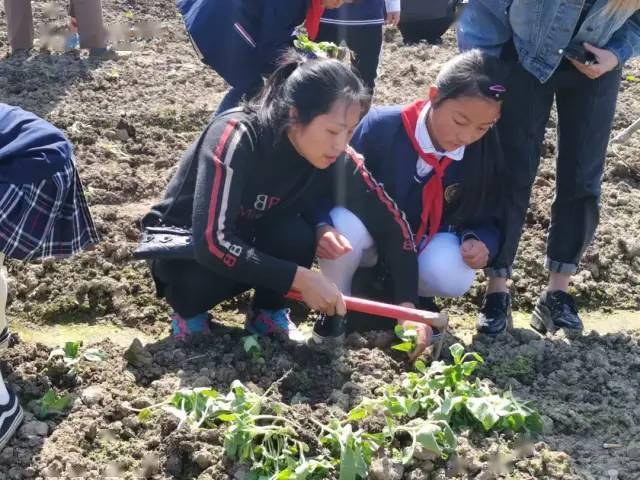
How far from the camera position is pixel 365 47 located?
4.42m

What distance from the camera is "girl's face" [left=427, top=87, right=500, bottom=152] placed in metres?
2.86

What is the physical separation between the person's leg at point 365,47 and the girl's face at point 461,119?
4.75 ft

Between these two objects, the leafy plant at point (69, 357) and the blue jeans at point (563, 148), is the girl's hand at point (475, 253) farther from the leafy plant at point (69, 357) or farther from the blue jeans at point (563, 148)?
the leafy plant at point (69, 357)

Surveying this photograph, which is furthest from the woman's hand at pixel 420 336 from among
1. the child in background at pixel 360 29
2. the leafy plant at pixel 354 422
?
the child in background at pixel 360 29

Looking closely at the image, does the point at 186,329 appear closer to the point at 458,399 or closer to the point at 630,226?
the point at 458,399

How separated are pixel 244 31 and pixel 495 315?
51.9 inches

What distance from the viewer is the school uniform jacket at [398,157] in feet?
10.1

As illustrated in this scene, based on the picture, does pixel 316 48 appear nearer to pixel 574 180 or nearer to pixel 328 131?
pixel 328 131

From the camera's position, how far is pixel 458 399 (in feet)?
7.84

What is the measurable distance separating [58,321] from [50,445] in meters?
0.94

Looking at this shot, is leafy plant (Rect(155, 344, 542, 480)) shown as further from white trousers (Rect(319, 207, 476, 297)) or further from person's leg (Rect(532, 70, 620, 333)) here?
person's leg (Rect(532, 70, 620, 333))

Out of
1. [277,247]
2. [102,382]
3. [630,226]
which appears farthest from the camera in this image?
[630,226]

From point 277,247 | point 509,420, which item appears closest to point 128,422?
point 277,247

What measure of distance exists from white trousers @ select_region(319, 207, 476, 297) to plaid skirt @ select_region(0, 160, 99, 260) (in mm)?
772
